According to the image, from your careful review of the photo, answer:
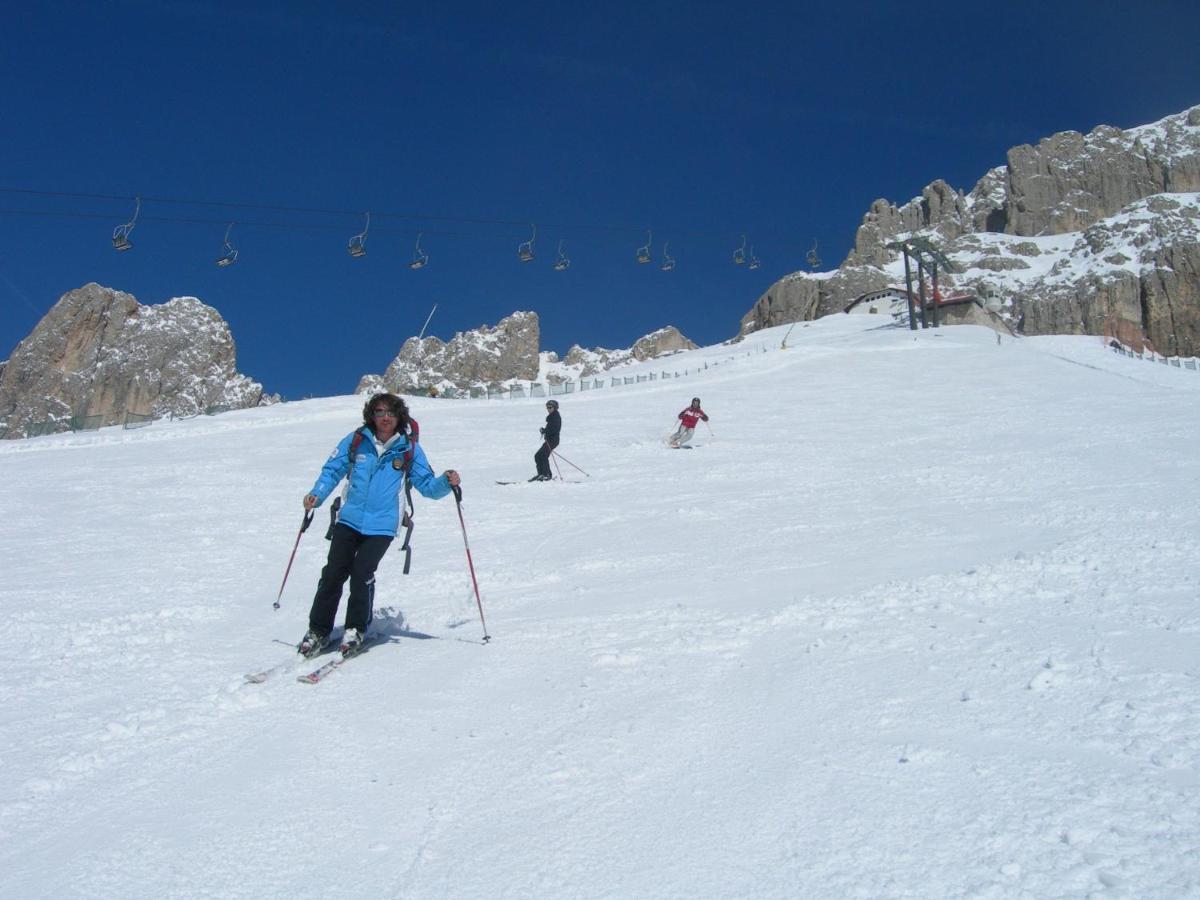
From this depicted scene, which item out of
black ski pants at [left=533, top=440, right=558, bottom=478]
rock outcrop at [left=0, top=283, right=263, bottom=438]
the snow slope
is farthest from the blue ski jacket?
rock outcrop at [left=0, top=283, right=263, bottom=438]

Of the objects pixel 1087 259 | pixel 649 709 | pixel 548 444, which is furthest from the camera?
pixel 1087 259

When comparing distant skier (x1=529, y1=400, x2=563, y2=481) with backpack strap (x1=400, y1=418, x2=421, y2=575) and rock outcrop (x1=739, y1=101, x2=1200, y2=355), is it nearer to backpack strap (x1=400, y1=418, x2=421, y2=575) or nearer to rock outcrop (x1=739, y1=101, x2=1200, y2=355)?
backpack strap (x1=400, y1=418, x2=421, y2=575)

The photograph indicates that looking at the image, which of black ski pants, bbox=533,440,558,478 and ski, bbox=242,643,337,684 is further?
black ski pants, bbox=533,440,558,478

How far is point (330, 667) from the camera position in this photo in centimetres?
574

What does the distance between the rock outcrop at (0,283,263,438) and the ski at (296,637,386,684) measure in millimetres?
155168

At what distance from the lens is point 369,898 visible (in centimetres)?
303

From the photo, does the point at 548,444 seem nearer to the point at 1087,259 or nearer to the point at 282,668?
the point at 282,668

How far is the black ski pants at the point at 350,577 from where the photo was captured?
20.4ft

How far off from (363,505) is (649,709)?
286 centimetres

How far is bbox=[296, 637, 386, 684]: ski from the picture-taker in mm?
5461

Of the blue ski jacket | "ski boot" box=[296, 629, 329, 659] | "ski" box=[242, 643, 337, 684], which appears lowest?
"ski" box=[242, 643, 337, 684]

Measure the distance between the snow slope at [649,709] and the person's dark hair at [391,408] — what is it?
1.60 metres

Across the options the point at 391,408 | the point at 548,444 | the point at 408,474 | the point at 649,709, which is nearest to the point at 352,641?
the point at 408,474

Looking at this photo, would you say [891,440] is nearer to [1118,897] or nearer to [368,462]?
[368,462]
